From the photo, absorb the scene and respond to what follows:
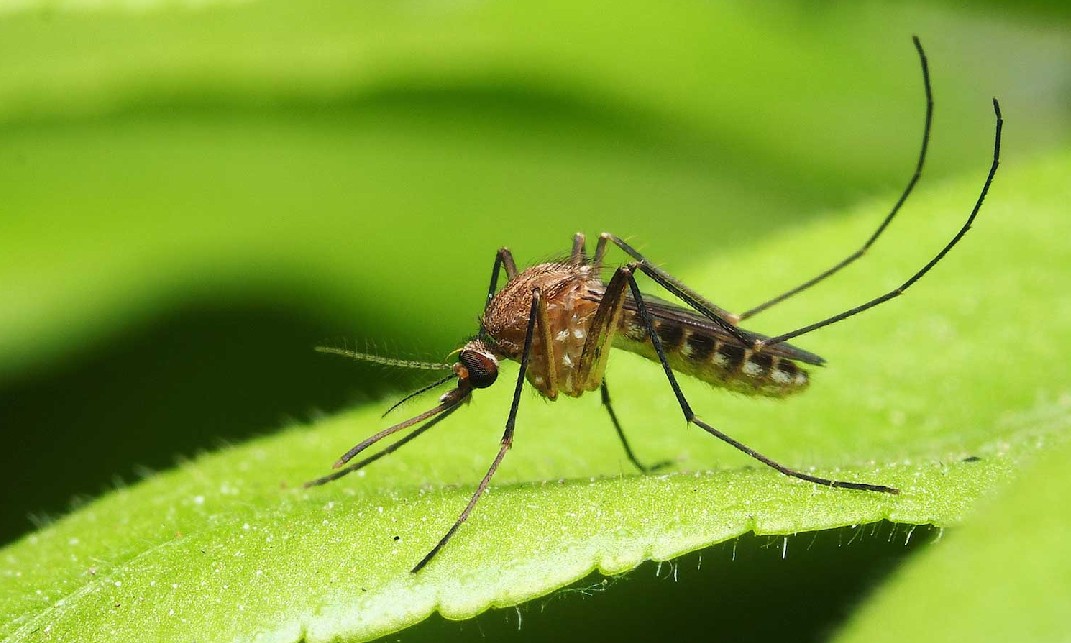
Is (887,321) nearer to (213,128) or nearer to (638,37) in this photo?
(638,37)

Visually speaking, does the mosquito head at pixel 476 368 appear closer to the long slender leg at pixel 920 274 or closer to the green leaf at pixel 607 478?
the green leaf at pixel 607 478

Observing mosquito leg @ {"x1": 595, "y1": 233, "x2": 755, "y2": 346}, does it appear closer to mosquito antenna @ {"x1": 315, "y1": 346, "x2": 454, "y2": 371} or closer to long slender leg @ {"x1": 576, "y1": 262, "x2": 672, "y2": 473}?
long slender leg @ {"x1": 576, "y1": 262, "x2": 672, "y2": 473}

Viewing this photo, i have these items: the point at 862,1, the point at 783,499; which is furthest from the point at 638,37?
the point at 783,499

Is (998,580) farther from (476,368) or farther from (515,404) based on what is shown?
(476,368)

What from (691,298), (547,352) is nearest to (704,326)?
(691,298)

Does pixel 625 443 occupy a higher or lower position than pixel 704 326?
lower

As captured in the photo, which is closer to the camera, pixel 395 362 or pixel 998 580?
pixel 998 580
